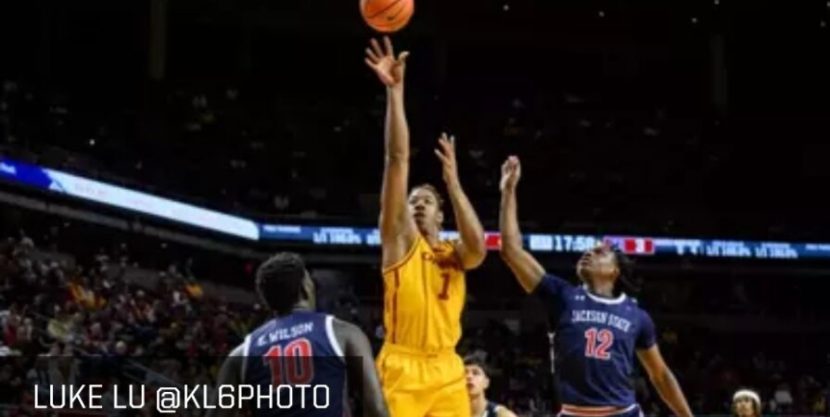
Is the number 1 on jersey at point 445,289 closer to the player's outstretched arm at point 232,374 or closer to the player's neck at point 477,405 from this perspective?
the player's neck at point 477,405

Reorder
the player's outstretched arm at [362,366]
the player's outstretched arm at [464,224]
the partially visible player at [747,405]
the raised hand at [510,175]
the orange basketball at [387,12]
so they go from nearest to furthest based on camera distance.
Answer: the player's outstretched arm at [362,366] → the player's outstretched arm at [464,224] → the raised hand at [510,175] → the orange basketball at [387,12] → the partially visible player at [747,405]

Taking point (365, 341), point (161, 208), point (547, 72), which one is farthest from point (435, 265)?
point (547, 72)

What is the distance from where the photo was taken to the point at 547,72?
34375mm

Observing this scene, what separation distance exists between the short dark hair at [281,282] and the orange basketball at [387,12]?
2.99 m

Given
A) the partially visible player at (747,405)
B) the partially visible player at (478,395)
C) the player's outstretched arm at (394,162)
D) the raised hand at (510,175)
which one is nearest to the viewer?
the player's outstretched arm at (394,162)

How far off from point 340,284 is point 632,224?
676 centimetres

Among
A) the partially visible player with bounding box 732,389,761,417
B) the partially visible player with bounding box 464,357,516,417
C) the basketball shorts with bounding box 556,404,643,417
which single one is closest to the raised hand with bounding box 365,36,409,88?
the partially visible player with bounding box 464,357,516,417

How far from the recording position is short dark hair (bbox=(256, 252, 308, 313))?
15.0ft

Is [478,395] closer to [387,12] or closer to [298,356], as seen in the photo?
[387,12]

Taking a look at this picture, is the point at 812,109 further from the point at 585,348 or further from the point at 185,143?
the point at 585,348

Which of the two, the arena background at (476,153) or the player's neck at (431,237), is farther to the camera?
the arena background at (476,153)

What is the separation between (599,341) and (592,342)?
0.12ft

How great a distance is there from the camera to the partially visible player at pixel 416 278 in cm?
592

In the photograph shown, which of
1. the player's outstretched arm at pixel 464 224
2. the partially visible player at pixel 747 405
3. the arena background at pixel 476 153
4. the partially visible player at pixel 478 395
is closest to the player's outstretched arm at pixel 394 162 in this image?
the player's outstretched arm at pixel 464 224
